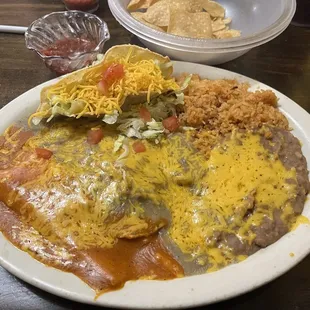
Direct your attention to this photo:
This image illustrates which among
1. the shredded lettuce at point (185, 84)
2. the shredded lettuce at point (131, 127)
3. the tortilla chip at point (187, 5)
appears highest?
the tortilla chip at point (187, 5)

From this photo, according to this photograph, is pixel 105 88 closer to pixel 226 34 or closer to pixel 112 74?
pixel 112 74

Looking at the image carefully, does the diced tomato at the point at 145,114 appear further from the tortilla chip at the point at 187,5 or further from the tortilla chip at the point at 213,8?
the tortilla chip at the point at 213,8

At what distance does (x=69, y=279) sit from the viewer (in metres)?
1.51

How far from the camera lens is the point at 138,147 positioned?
77.2 inches

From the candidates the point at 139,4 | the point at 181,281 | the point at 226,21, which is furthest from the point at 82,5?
the point at 181,281

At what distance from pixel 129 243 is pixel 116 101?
0.72m

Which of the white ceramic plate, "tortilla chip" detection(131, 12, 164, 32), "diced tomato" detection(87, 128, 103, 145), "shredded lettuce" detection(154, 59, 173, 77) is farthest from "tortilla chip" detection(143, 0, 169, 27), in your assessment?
the white ceramic plate

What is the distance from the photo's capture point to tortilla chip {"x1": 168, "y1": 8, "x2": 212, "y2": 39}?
8.70 ft

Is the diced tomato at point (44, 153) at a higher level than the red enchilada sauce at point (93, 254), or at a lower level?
higher

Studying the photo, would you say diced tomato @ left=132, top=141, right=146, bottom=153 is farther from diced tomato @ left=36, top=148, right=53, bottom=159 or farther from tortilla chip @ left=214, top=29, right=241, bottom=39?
tortilla chip @ left=214, top=29, right=241, bottom=39

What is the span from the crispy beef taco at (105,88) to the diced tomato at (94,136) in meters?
0.07

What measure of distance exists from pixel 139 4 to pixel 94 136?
136cm

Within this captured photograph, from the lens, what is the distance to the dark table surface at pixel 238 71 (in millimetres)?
1650

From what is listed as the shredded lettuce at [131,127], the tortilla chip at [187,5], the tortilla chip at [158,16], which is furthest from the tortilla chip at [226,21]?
the shredded lettuce at [131,127]
